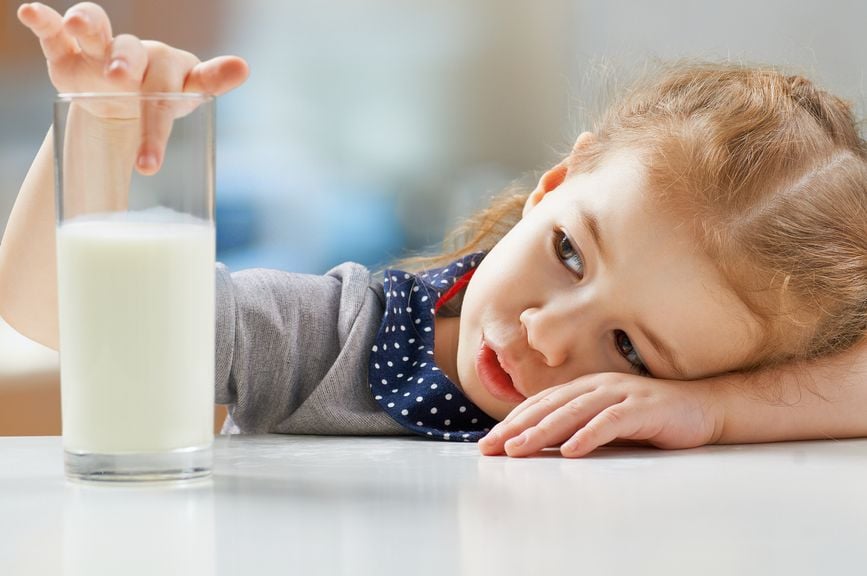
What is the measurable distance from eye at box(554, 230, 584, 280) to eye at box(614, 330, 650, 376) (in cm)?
7

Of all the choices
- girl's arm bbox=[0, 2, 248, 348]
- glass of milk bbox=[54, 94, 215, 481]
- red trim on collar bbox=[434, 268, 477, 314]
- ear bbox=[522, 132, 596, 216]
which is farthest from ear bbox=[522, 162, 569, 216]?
glass of milk bbox=[54, 94, 215, 481]

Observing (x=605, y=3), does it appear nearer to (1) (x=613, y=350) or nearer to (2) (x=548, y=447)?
(1) (x=613, y=350)

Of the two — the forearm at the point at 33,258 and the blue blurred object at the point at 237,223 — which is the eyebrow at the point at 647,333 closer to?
the forearm at the point at 33,258

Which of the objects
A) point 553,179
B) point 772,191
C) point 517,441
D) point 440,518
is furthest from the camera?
point 553,179

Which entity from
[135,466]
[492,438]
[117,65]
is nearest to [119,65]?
[117,65]

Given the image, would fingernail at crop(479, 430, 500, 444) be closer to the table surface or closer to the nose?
the table surface

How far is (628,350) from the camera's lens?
1.04 meters

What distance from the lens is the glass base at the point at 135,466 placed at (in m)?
0.61

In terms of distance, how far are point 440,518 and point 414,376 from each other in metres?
0.56

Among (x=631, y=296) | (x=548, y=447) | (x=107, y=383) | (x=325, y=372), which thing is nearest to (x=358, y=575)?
(x=107, y=383)

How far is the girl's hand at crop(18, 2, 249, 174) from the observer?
1.92ft

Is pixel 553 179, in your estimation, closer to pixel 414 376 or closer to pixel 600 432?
pixel 414 376

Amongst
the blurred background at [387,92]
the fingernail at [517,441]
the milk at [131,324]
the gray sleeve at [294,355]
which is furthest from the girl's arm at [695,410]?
the blurred background at [387,92]

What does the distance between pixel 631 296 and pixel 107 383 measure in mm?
531
